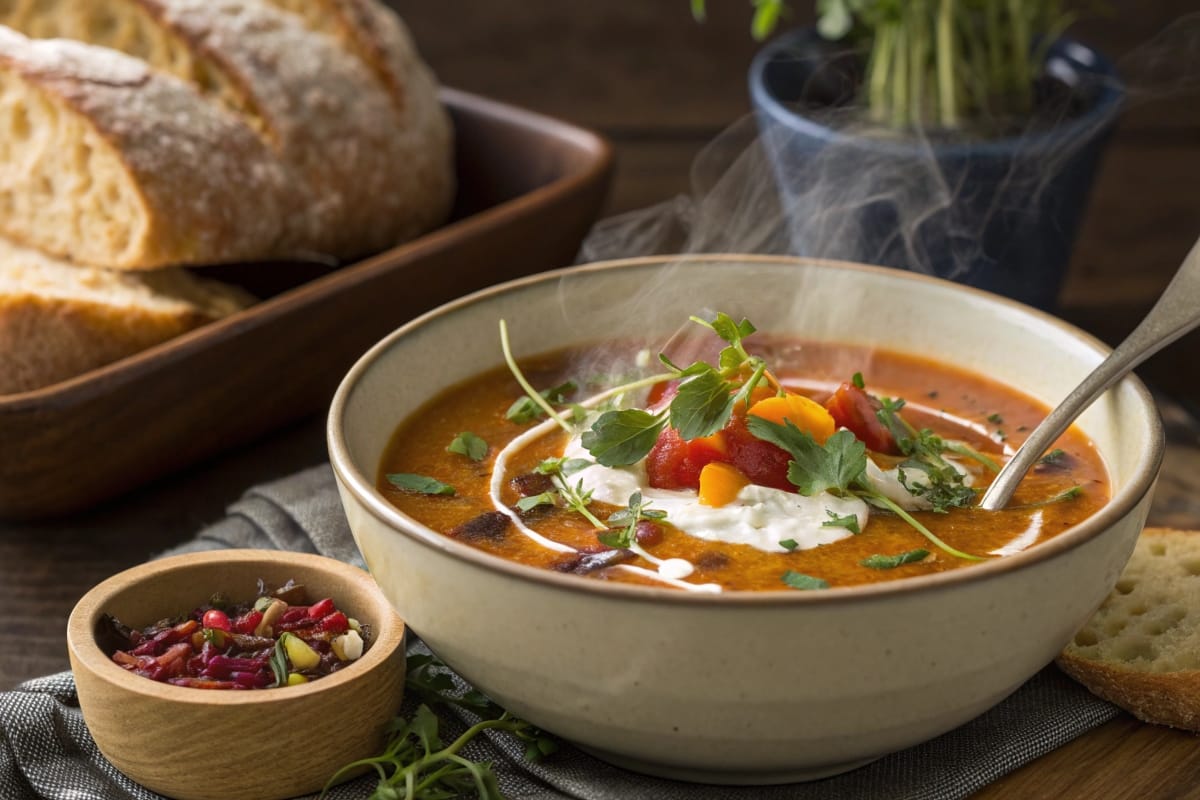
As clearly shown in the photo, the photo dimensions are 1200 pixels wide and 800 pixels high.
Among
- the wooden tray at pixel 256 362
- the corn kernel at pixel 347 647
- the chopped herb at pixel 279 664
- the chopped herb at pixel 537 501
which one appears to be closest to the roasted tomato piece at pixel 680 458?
the chopped herb at pixel 537 501

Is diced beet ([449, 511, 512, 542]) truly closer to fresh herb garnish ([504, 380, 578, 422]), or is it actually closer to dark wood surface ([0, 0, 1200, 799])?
fresh herb garnish ([504, 380, 578, 422])

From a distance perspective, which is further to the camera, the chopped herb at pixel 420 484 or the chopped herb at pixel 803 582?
the chopped herb at pixel 420 484

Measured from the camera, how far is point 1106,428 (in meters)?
2.52

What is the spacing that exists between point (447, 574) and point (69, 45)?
2.11 m

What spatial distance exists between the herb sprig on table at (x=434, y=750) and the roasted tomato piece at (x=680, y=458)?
1.47ft

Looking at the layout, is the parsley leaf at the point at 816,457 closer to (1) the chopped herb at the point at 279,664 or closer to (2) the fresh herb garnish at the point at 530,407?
(2) the fresh herb garnish at the point at 530,407

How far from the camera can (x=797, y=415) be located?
2.30m

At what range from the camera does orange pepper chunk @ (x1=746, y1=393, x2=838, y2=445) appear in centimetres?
230

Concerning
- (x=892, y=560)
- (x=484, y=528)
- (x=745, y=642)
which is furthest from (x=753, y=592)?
(x=484, y=528)

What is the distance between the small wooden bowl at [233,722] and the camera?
2.03m

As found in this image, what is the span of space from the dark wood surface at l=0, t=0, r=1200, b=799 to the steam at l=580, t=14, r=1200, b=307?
20 centimetres

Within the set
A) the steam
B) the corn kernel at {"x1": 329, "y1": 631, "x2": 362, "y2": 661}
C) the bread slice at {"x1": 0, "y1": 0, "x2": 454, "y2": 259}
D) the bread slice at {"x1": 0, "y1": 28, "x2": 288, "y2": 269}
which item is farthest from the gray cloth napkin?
the bread slice at {"x1": 0, "y1": 0, "x2": 454, "y2": 259}

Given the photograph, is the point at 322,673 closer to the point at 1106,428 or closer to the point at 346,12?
the point at 1106,428

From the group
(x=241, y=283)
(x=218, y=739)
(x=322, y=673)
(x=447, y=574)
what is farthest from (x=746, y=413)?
(x=241, y=283)
